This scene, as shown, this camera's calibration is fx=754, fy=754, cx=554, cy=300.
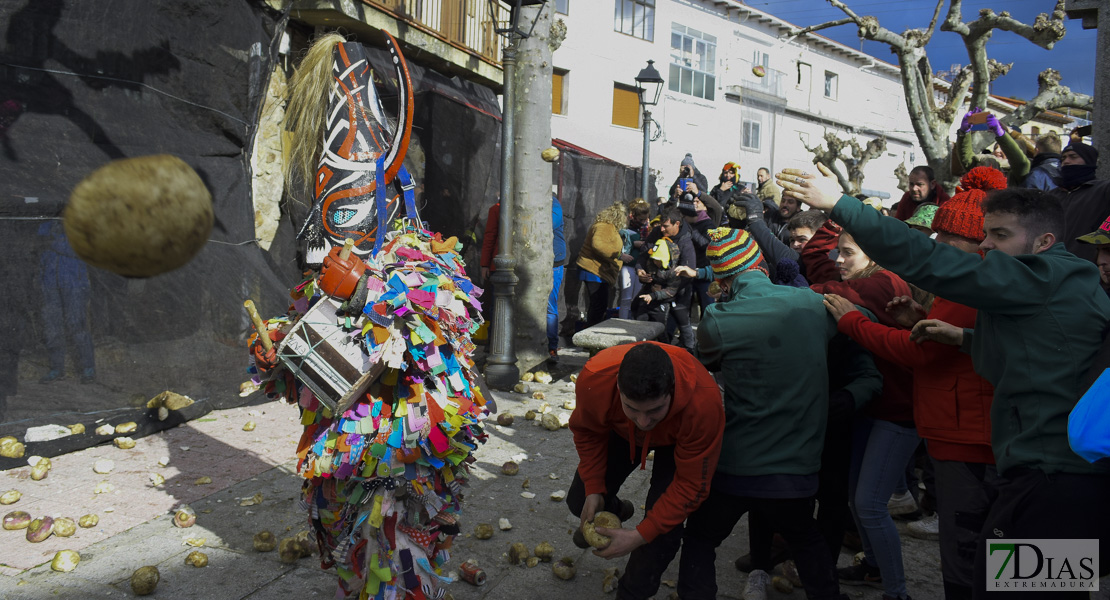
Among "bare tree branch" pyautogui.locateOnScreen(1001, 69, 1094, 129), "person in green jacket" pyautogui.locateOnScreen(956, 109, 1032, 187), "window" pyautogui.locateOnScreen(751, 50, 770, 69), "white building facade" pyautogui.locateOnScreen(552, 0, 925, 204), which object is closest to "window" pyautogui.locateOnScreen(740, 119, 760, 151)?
"white building facade" pyautogui.locateOnScreen(552, 0, 925, 204)

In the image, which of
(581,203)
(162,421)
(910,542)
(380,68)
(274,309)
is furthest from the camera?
(581,203)

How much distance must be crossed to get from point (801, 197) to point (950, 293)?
0.51 m

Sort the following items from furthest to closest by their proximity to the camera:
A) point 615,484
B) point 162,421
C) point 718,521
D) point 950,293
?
point 162,421, point 615,484, point 718,521, point 950,293

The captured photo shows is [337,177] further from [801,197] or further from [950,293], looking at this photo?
[950,293]

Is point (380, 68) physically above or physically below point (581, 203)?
above

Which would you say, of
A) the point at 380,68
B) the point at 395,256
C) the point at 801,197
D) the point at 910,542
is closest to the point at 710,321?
the point at 801,197

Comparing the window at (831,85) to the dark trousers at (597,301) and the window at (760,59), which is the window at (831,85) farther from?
the dark trousers at (597,301)

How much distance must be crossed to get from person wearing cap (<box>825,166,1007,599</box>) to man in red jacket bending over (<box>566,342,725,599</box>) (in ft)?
2.36

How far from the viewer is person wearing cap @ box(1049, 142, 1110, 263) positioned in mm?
A: 4113

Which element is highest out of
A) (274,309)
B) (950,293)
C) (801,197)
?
(801,197)

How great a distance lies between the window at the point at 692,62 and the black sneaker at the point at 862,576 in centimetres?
2496

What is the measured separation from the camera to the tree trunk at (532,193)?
7.54 metres

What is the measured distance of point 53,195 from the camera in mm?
4910

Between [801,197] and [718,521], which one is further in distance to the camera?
[718,521]
